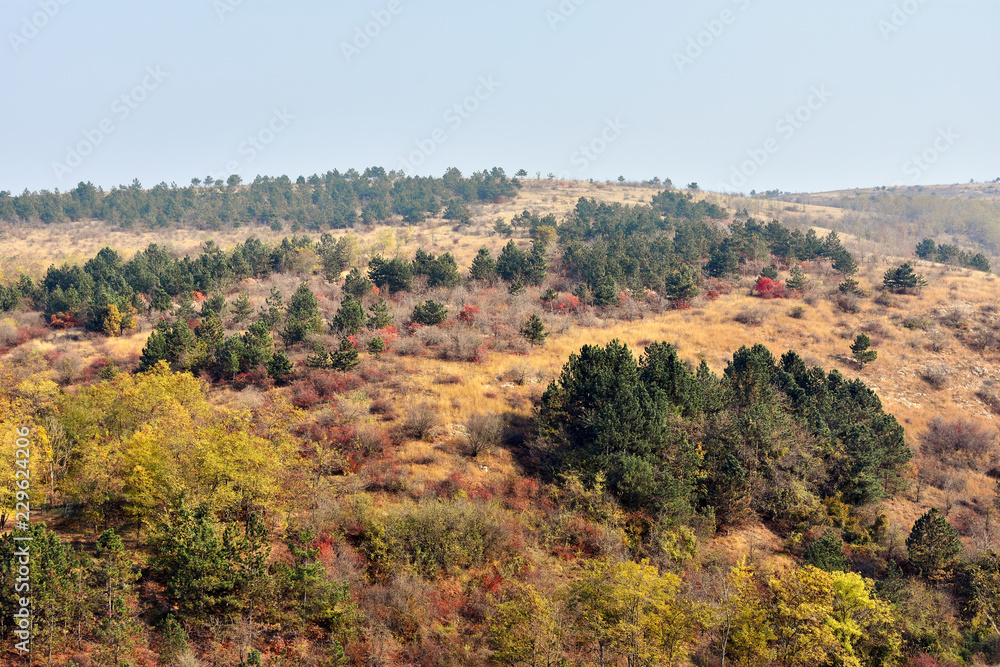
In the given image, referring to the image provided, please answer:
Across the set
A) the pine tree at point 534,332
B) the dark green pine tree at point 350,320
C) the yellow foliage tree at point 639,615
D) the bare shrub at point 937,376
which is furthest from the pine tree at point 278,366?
the bare shrub at point 937,376

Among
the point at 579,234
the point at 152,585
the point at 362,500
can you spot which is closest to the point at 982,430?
the point at 362,500

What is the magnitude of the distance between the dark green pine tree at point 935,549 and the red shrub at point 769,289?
144 ft

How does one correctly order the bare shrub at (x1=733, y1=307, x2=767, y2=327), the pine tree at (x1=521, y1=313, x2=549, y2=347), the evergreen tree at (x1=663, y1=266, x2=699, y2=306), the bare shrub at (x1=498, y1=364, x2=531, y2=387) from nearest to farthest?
the bare shrub at (x1=498, y1=364, x2=531, y2=387)
the pine tree at (x1=521, y1=313, x2=549, y2=347)
the bare shrub at (x1=733, y1=307, x2=767, y2=327)
the evergreen tree at (x1=663, y1=266, x2=699, y2=306)

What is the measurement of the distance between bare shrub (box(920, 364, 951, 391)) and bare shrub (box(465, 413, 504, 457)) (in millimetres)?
39634

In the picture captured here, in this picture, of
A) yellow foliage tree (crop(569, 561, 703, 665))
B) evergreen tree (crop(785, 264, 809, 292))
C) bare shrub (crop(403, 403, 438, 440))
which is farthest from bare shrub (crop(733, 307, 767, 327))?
yellow foliage tree (crop(569, 561, 703, 665))

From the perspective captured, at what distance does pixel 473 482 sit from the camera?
24.0 metres

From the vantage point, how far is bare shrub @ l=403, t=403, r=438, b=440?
27.8 m

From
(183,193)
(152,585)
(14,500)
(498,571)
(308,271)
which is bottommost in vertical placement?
(498,571)

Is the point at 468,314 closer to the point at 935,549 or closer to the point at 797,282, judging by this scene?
the point at 935,549

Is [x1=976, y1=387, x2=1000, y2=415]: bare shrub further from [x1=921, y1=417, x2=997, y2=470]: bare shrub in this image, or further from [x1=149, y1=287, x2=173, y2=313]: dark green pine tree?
[x1=149, y1=287, x2=173, y2=313]: dark green pine tree

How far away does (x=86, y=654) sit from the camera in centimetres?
1302

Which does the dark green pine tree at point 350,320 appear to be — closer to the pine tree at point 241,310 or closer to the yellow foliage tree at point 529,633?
the pine tree at point 241,310

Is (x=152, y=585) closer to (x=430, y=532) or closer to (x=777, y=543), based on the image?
(x=430, y=532)

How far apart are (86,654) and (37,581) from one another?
2.37 meters
